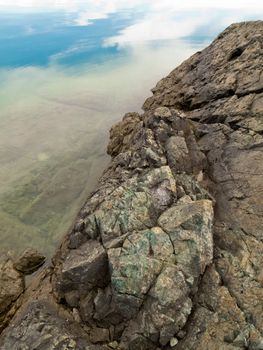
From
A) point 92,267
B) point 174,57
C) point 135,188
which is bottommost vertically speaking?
point 174,57

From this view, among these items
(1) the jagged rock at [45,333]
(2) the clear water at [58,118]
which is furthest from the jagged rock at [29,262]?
(1) the jagged rock at [45,333]

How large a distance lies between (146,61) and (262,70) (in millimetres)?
73706

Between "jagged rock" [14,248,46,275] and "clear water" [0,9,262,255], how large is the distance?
5.24ft

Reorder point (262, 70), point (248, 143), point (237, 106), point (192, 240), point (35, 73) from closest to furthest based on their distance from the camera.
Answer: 1. point (192, 240)
2. point (248, 143)
3. point (237, 106)
4. point (262, 70)
5. point (35, 73)

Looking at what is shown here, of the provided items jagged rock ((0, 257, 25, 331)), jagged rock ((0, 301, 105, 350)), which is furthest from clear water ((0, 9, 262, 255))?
jagged rock ((0, 301, 105, 350))

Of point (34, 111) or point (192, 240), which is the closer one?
point (192, 240)

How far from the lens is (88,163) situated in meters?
44.3

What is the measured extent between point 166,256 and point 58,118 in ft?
158

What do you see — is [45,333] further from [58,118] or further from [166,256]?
[58,118]

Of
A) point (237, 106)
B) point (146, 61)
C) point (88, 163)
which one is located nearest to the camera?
point (237, 106)

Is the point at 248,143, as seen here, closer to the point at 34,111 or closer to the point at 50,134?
the point at 50,134

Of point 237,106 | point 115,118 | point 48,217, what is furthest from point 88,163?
point 237,106

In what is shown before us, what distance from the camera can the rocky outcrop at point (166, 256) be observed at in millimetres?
15766

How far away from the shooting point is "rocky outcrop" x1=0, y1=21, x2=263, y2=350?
51.7 ft
